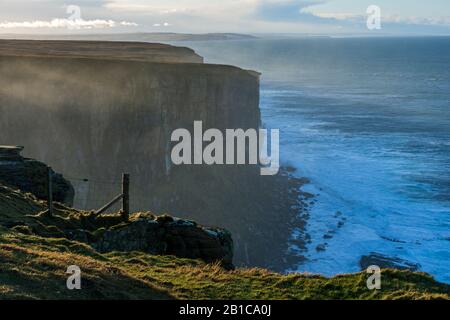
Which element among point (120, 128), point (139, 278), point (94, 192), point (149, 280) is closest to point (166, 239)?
point (149, 280)

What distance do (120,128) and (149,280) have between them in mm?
36538

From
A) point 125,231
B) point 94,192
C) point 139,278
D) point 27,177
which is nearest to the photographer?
point 139,278

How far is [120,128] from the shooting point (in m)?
49.8

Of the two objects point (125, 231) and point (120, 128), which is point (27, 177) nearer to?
point (125, 231)

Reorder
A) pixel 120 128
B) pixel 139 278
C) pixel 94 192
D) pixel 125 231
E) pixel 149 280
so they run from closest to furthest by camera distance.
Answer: pixel 139 278 < pixel 149 280 < pixel 125 231 < pixel 94 192 < pixel 120 128

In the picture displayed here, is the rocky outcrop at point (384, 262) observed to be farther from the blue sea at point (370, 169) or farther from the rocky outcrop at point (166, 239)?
the rocky outcrop at point (166, 239)

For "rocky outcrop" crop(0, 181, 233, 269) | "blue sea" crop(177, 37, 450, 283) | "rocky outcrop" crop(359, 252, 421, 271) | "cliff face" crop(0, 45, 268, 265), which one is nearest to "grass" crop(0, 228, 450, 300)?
"rocky outcrop" crop(0, 181, 233, 269)

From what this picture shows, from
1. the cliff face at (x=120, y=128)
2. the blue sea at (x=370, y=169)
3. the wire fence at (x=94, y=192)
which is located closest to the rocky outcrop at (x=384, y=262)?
the blue sea at (x=370, y=169)

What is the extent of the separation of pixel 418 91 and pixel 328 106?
34485mm

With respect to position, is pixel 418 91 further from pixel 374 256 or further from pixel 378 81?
pixel 374 256

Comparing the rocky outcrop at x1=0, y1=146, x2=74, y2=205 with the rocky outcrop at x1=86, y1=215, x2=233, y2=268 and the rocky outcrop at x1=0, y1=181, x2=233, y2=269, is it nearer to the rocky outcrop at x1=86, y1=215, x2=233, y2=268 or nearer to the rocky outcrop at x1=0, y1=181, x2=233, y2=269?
the rocky outcrop at x1=0, y1=181, x2=233, y2=269

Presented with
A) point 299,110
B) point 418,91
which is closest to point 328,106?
point 299,110

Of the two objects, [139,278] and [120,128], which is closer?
[139,278]

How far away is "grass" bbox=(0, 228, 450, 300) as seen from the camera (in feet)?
40.8
